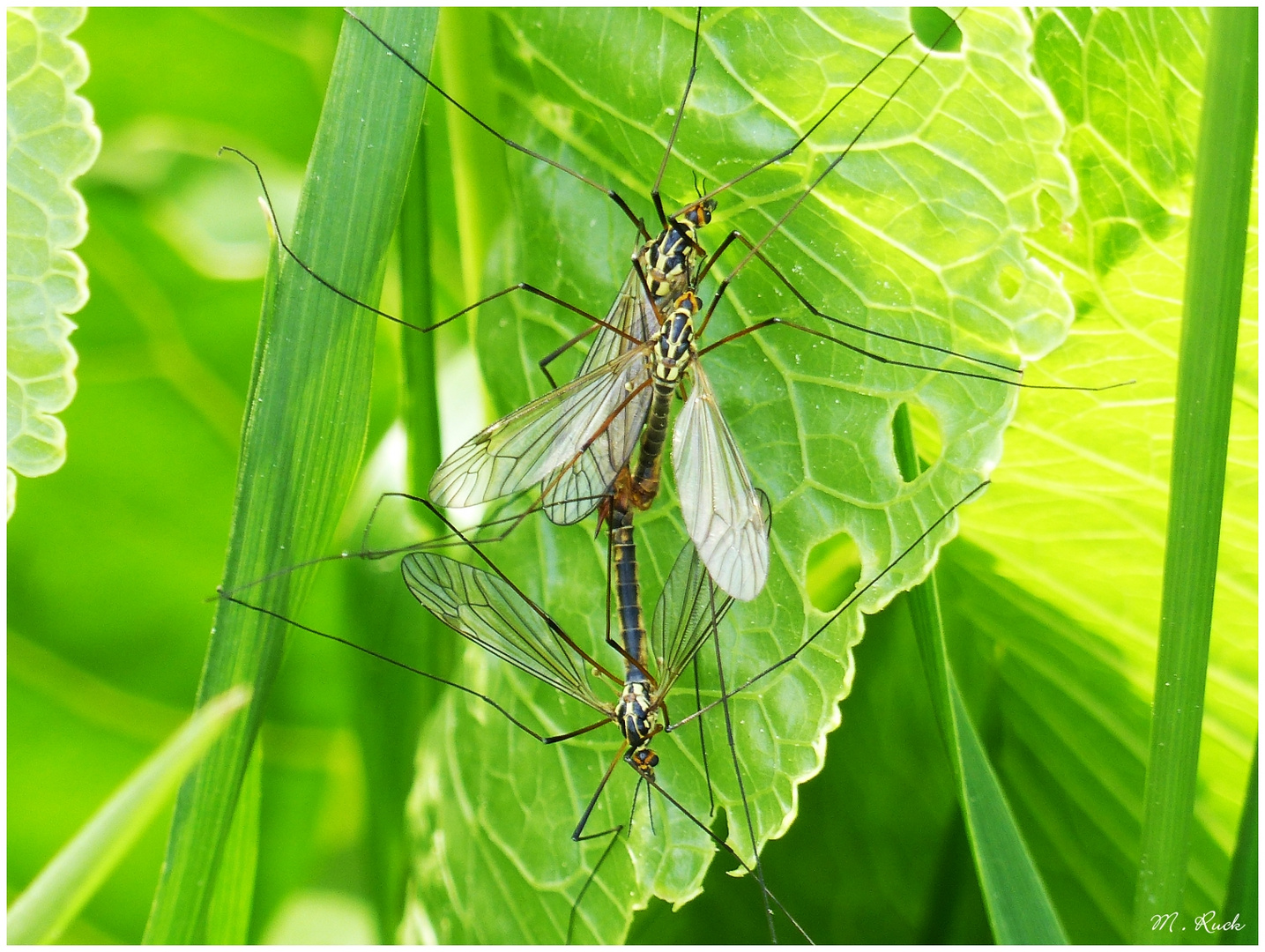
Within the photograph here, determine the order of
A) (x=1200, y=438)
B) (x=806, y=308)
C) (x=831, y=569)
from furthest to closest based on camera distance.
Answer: (x=831, y=569), (x=806, y=308), (x=1200, y=438)

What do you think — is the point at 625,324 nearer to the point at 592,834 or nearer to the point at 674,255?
the point at 674,255

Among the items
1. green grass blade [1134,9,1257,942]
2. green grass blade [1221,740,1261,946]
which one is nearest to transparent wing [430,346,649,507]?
green grass blade [1134,9,1257,942]

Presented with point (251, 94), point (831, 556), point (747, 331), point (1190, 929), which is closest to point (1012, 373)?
point (747, 331)

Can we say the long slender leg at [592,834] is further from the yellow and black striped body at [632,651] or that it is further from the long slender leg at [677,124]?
the long slender leg at [677,124]

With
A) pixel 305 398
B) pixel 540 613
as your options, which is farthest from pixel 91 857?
pixel 540 613

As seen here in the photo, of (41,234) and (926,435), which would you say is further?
(926,435)

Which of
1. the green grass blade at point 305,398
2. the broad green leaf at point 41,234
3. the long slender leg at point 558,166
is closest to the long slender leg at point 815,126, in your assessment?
the long slender leg at point 558,166
